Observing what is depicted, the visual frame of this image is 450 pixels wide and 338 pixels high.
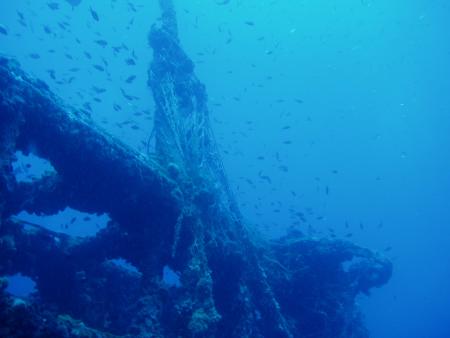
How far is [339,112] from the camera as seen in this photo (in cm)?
8806

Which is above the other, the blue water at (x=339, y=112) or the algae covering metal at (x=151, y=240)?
the blue water at (x=339, y=112)

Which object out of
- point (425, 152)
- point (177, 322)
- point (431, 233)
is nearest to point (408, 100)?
point (425, 152)

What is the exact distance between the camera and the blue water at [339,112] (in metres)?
68.1

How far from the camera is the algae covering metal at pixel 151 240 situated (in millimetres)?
7105

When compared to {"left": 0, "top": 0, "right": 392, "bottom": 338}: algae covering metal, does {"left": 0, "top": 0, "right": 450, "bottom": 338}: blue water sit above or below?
above

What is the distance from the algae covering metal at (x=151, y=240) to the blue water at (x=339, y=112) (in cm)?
3673

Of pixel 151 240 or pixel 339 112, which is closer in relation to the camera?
pixel 151 240

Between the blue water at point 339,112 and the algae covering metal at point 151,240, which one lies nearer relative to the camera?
the algae covering metal at point 151,240

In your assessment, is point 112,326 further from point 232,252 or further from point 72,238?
point 232,252

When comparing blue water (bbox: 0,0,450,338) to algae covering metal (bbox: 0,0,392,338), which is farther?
blue water (bbox: 0,0,450,338)

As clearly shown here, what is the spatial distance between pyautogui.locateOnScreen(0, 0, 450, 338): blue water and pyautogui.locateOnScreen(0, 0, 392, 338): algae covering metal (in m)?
→ 36.7

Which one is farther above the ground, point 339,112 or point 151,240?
point 339,112

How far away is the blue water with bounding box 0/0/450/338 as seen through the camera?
68.1 metres

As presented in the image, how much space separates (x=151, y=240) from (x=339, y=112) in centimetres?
8580
